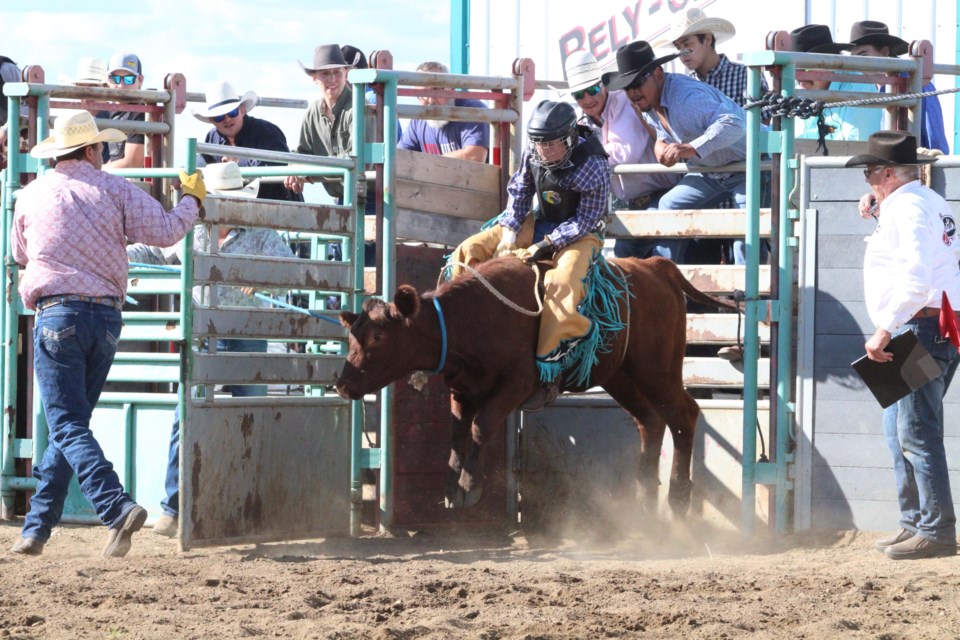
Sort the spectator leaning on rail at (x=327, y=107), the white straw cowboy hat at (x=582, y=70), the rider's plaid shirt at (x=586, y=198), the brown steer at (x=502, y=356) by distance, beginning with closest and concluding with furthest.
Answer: the brown steer at (x=502, y=356) < the rider's plaid shirt at (x=586, y=198) < the white straw cowboy hat at (x=582, y=70) < the spectator leaning on rail at (x=327, y=107)

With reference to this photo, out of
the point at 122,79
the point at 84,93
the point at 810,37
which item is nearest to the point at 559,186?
the point at 810,37

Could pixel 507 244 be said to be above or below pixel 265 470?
above

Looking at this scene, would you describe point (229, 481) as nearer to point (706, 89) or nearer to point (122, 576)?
point (122, 576)

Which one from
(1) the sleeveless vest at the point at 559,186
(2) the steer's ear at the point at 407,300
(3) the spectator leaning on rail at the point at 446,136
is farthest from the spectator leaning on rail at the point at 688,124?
(2) the steer's ear at the point at 407,300

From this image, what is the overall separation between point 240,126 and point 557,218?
8.81 feet

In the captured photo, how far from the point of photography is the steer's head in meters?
7.35

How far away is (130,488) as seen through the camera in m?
8.32

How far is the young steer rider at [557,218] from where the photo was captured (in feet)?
25.0

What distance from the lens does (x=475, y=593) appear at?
5.78 meters

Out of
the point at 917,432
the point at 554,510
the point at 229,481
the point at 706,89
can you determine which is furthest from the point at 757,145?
the point at 229,481

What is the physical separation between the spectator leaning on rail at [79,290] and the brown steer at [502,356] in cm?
115

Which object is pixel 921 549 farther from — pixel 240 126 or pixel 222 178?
pixel 240 126

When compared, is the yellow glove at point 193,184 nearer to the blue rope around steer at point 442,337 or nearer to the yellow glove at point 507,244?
the blue rope around steer at point 442,337

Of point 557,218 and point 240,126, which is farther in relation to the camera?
point 240,126
